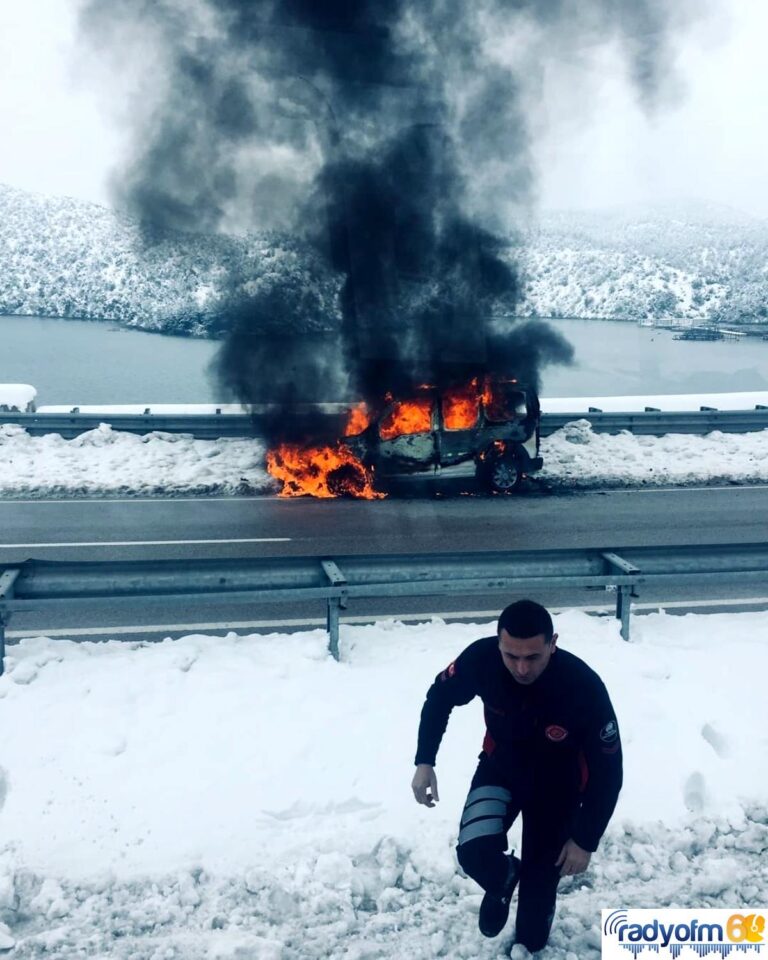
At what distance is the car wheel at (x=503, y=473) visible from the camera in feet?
44.9

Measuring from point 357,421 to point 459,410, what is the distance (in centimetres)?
193

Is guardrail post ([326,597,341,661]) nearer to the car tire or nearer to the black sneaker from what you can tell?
the black sneaker

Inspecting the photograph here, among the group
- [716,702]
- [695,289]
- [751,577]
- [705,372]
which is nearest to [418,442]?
[751,577]

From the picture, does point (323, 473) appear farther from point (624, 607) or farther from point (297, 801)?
point (297, 801)

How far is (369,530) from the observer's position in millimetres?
11531

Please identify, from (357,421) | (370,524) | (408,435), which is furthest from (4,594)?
(357,421)

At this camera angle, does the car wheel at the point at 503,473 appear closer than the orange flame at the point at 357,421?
Yes

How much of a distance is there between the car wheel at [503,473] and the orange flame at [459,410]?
2.28ft

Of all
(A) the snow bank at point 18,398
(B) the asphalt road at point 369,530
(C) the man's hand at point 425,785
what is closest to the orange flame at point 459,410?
(B) the asphalt road at point 369,530

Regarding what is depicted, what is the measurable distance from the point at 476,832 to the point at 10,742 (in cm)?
292

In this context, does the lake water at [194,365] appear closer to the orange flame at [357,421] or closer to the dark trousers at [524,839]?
the orange flame at [357,421]

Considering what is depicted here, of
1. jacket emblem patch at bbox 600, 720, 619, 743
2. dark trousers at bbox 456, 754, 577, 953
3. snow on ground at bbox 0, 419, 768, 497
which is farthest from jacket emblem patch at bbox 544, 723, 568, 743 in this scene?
snow on ground at bbox 0, 419, 768, 497

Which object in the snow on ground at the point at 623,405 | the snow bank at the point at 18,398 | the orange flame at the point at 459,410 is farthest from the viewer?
the snow on ground at the point at 623,405
